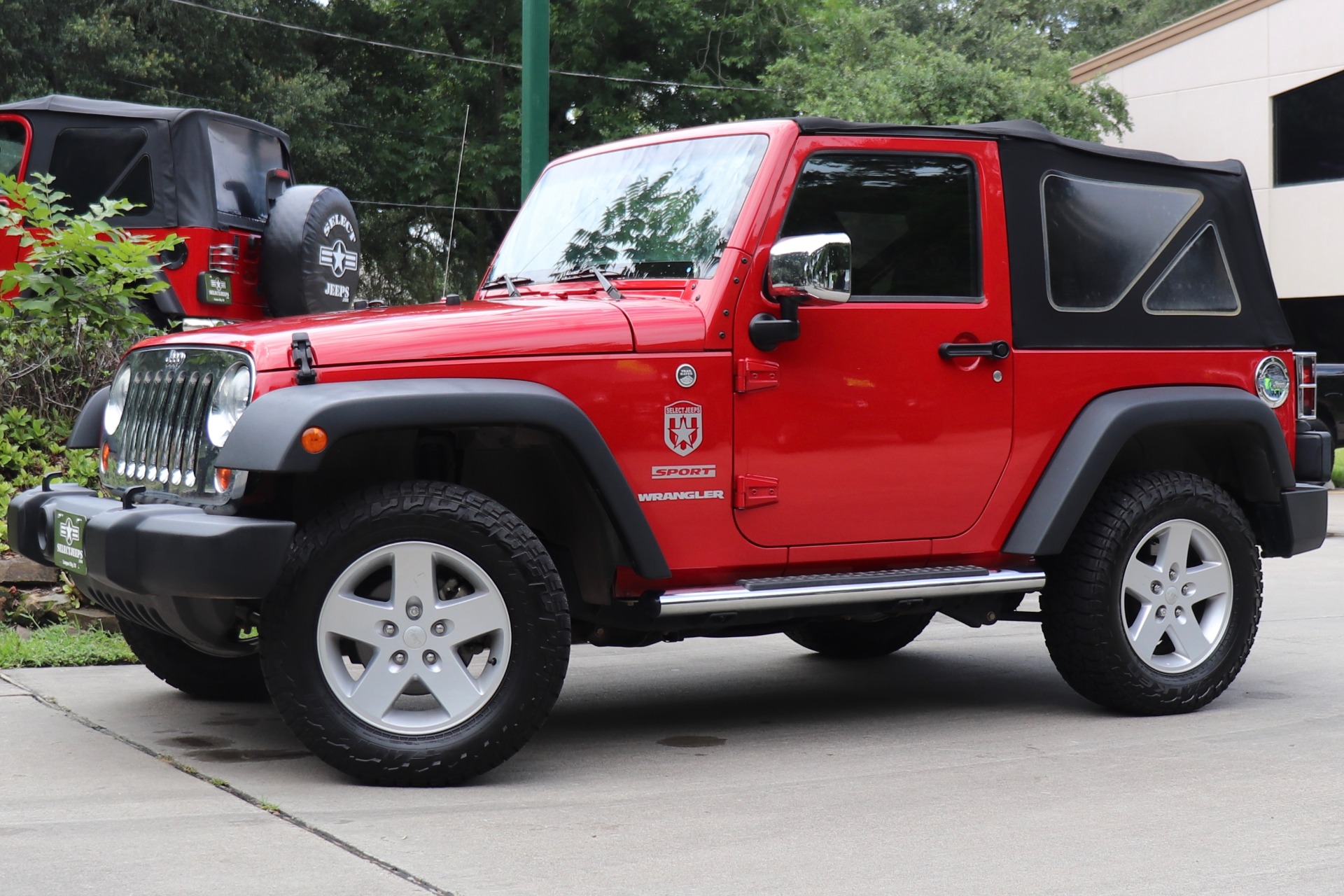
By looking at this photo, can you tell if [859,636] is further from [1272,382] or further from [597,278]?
[597,278]

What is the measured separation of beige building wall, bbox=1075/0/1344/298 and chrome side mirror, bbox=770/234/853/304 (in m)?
21.6

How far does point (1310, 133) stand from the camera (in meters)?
24.5

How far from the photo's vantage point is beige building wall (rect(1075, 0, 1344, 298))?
24.3 metres

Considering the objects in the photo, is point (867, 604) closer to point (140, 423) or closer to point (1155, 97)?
point (140, 423)

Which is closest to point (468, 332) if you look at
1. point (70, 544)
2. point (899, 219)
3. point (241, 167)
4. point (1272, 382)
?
point (70, 544)

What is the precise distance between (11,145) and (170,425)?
28.5 ft

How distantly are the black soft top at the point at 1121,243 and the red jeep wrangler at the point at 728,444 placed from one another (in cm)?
1

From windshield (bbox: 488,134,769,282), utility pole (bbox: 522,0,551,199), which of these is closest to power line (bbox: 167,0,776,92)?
utility pole (bbox: 522,0,551,199)

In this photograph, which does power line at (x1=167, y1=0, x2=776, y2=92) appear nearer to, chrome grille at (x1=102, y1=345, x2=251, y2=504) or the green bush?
the green bush

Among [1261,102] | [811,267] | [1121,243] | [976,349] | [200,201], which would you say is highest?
[1261,102]

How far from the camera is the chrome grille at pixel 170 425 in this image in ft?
15.1

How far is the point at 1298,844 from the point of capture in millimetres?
4035

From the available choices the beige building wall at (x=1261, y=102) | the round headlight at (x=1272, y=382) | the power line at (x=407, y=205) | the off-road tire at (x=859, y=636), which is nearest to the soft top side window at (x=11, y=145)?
the off-road tire at (x=859, y=636)

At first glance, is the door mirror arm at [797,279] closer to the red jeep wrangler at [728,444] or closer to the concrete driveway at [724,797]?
the red jeep wrangler at [728,444]
